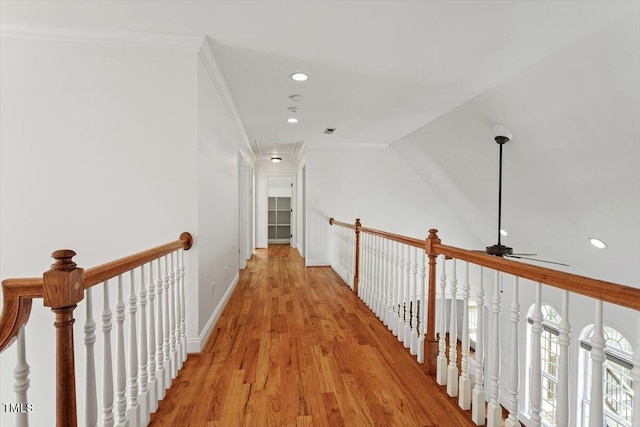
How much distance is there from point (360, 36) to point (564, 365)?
2.31m

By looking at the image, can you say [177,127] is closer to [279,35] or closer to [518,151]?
[279,35]

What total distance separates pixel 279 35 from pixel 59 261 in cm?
205

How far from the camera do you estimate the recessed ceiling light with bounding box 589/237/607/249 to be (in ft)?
12.1

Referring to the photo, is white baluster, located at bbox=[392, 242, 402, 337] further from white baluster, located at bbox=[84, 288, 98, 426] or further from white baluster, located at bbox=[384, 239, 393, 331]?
white baluster, located at bbox=[84, 288, 98, 426]

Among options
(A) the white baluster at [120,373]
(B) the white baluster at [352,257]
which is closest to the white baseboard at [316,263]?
(B) the white baluster at [352,257]

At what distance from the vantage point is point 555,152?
332cm

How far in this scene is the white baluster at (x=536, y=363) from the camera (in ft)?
4.17

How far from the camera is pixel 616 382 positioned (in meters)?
3.98

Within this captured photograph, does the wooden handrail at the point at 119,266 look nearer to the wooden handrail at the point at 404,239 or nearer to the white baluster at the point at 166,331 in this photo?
the white baluster at the point at 166,331

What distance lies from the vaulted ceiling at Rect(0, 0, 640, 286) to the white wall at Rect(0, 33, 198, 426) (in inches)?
10.2

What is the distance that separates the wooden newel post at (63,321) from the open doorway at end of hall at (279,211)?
7965 mm

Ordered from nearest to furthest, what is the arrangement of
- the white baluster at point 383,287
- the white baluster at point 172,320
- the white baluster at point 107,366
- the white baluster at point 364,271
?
the white baluster at point 107,366 → the white baluster at point 172,320 → the white baluster at point 383,287 → the white baluster at point 364,271

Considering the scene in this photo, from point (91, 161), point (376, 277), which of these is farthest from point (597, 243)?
point (91, 161)

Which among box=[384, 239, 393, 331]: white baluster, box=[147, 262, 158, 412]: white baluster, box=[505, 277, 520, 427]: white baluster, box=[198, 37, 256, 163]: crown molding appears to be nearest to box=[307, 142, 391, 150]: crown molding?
box=[198, 37, 256, 163]: crown molding
